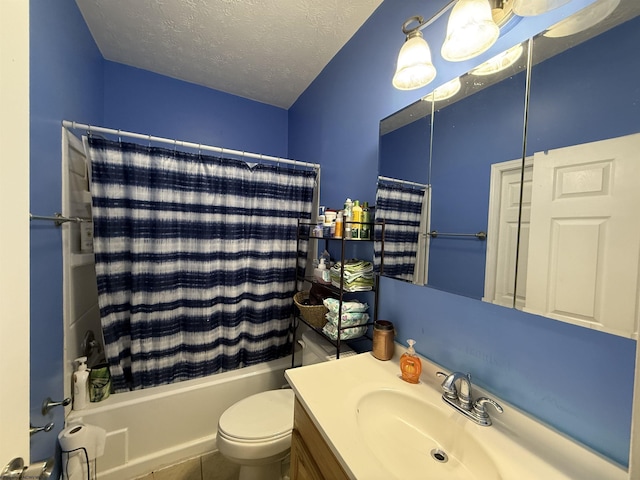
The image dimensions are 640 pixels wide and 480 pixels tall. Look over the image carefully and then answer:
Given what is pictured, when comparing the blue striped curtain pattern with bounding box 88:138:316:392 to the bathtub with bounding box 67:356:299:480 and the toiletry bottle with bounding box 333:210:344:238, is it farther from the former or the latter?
the toiletry bottle with bounding box 333:210:344:238

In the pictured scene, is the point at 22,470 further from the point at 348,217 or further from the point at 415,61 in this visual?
the point at 415,61

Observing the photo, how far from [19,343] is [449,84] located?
4.70 feet

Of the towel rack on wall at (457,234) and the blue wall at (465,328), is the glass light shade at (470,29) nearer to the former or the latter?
the blue wall at (465,328)

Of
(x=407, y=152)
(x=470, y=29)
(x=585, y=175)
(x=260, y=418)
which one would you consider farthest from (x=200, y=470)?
(x=470, y=29)

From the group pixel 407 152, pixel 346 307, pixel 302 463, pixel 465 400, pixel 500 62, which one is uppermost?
pixel 500 62

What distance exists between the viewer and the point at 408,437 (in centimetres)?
82

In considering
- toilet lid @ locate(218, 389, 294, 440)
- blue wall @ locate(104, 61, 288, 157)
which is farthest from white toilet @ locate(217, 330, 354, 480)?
blue wall @ locate(104, 61, 288, 157)

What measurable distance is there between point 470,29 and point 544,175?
20.1 inches

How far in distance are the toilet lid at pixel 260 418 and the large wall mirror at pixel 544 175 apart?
1.00 m

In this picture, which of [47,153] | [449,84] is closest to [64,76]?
[47,153]

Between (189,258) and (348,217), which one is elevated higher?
(348,217)

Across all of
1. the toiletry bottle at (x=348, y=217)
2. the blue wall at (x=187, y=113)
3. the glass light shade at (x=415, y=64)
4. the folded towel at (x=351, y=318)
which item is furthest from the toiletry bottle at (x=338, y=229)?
the blue wall at (x=187, y=113)

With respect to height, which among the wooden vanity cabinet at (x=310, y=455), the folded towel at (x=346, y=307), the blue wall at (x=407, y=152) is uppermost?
the blue wall at (x=407, y=152)

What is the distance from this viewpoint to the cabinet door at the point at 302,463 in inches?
30.4
